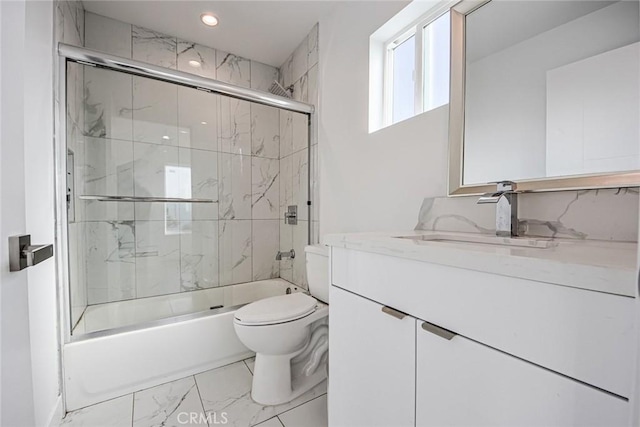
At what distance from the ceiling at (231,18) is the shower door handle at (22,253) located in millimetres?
1842

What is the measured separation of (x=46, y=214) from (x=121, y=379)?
0.88 meters

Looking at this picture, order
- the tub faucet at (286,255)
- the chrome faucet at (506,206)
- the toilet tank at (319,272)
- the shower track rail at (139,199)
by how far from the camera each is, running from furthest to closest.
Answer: the tub faucet at (286,255), the shower track rail at (139,199), the toilet tank at (319,272), the chrome faucet at (506,206)

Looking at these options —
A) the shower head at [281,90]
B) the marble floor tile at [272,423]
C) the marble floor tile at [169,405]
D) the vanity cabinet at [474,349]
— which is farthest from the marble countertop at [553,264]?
the shower head at [281,90]

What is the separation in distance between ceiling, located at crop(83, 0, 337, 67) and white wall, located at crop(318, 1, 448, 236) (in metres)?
0.21

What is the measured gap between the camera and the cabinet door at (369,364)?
69 centimetres

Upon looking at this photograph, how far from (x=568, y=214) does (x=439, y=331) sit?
604 mm

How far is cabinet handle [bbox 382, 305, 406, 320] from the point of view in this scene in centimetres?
69

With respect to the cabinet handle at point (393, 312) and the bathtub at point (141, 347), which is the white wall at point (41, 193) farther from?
the cabinet handle at point (393, 312)

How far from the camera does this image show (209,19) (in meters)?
1.94

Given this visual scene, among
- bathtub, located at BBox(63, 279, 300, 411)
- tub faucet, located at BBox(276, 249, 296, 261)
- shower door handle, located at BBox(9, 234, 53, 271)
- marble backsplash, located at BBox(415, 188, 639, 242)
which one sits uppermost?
marble backsplash, located at BBox(415, 188, 639, 242)

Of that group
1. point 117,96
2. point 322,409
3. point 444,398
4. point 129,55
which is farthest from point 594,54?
point 129,55

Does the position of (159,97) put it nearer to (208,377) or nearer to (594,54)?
(208,377)


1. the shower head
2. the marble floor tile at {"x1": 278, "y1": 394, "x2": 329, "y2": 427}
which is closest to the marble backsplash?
the marble floor tile at {"x1": 278, "y1": 394, "x2": 329, "y2": 427}

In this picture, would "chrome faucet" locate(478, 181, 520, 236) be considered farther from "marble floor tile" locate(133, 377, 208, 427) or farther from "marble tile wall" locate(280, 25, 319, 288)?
"marble floor tile" locate(133, 377, 208, 427)
